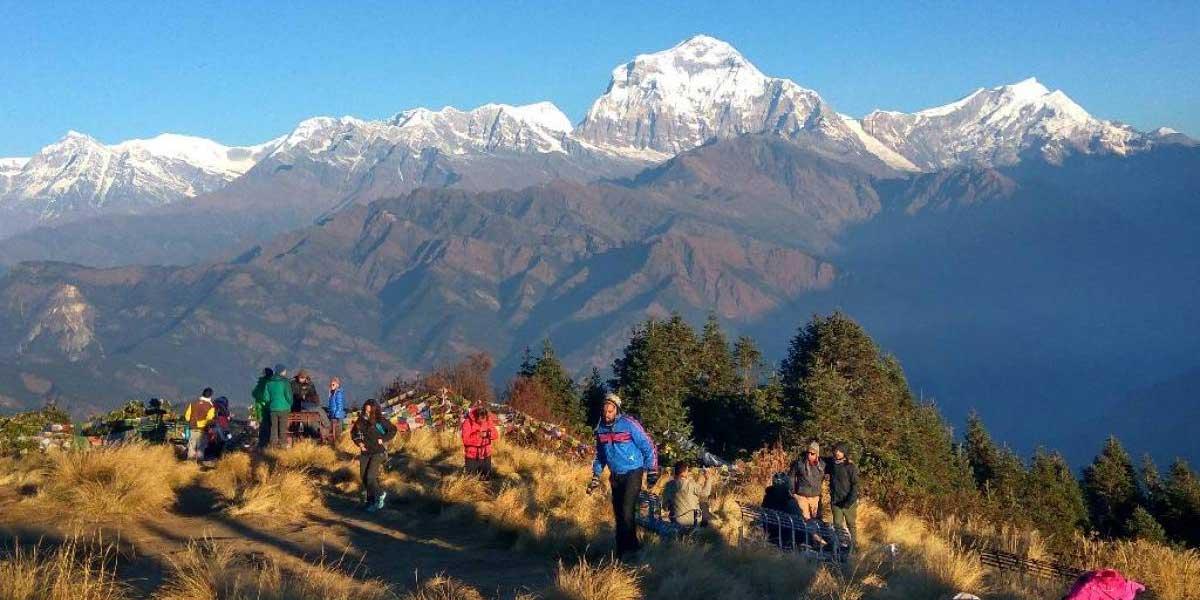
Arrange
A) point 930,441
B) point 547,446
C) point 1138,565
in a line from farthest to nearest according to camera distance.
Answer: point 930,441 → point 547,446 → point 1138,565

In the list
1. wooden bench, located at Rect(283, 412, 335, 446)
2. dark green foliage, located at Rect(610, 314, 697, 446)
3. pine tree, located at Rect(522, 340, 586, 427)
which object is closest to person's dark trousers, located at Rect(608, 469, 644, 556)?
wooden bench, located at Rect(283, 412, 335, 446)

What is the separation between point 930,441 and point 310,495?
41.5m

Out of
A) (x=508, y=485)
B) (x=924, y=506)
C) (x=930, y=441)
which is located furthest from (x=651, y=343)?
(x=508, y=485)

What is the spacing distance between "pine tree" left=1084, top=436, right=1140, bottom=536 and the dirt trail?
57.7 meters

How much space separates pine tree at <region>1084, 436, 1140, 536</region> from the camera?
6082 centimetres

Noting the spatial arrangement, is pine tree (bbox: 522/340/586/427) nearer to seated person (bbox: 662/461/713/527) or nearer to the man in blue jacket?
seated person (bbox: 662/461/713/527)

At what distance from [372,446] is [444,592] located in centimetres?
598

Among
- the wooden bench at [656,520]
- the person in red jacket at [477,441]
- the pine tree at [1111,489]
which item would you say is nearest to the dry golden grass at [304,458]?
the person in red jacket at [477,441]

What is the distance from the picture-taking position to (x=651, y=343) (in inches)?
2263

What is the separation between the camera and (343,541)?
11.7m

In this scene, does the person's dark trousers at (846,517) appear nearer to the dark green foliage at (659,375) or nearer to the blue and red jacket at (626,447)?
the blue and red jacket at (626,447)

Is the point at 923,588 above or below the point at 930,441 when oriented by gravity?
above

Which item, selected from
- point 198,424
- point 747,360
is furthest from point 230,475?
point 747,360

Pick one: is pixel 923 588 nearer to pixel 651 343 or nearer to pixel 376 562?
pixel 376 562
